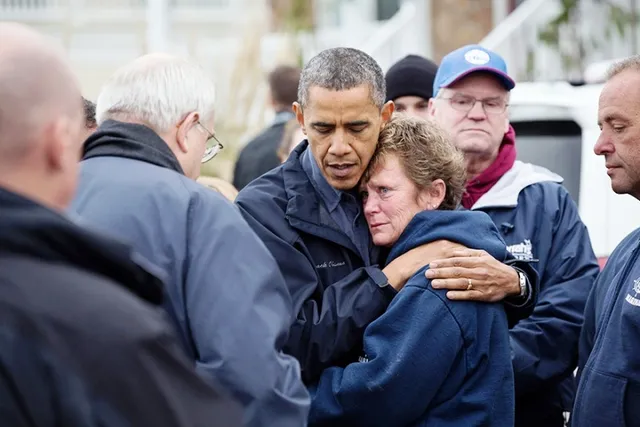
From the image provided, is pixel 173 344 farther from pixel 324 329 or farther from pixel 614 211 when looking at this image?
pixel 614 211

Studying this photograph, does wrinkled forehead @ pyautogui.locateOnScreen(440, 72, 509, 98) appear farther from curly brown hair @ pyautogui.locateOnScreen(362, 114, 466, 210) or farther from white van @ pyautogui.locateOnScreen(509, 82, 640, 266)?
curly brown hair @ pyautogui.locateOnScreen(362, 114, 466, 210)

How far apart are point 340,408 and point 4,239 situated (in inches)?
74.0

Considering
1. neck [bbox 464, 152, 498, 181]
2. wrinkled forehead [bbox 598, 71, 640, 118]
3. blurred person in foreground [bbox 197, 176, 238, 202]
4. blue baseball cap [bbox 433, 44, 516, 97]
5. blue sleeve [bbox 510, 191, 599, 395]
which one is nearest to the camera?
wrinkled forehead [bbox 598, 71, 640, 118]

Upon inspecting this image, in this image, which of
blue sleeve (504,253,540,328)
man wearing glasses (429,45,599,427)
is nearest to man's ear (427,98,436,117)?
man wearing glasses (429,45,599,427)

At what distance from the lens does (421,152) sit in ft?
12.2

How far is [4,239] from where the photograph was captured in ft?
6.00

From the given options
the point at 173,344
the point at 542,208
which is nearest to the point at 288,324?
the point at 173,344

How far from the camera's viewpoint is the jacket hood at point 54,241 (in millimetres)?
1833

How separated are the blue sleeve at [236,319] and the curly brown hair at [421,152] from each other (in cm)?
91

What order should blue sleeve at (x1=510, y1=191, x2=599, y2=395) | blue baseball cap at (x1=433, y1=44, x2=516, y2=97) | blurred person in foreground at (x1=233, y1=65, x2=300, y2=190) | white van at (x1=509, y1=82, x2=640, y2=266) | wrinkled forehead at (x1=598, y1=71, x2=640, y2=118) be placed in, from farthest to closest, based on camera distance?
blurred person in foreground at (x1=233, y1=65, x2=300, y2=190), white van at (x1=509, y1=82, x2=640, y2=266), blue baseball cap at (x1=433, y1=44, x2=516, y2=97), blue sleeve at (x1=510, y1=191, x2=599, y2=395), wrinkled forehead at (x1=598, y1=71, x2=640, y2=118)

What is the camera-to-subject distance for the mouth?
3693 millimetres

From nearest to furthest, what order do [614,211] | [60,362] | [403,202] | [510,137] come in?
[60,362]
[403,202]
[510,137]
[614,211]

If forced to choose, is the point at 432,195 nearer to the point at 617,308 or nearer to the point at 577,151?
the point at 617,308

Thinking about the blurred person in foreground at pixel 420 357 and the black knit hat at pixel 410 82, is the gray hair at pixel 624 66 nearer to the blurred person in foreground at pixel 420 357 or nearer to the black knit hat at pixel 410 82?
the blurred person in foreground at pixel 420 357
